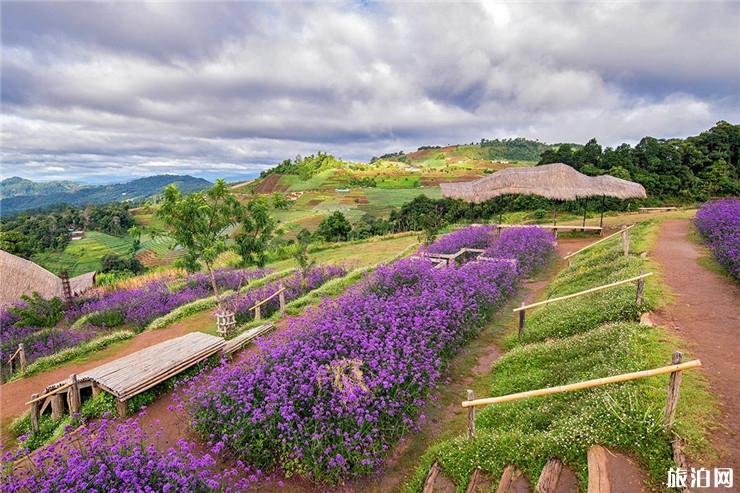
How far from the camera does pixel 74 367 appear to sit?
31.9ft

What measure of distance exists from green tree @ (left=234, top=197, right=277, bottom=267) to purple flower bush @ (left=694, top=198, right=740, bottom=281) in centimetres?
1164

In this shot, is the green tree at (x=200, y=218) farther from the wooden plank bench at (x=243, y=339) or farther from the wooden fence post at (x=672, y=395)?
the wooden fence post at (x=672, y=395)

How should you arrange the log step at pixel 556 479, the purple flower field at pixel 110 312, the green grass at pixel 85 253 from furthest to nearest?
the green grass at pixel 85 253 < the purple flower field at pixel 110 312 < the log step at pixel 556 479

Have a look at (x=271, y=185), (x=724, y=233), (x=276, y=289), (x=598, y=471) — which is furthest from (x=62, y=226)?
(x=724, y=233)

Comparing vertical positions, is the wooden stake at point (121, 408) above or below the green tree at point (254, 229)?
below

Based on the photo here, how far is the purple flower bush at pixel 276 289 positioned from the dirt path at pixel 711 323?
10.1 meters

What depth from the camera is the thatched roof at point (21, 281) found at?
16438mm

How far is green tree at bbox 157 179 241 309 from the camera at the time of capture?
915 cm

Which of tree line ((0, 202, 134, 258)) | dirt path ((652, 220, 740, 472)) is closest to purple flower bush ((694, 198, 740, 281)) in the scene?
dirt path ((652, 220, 740, 472))

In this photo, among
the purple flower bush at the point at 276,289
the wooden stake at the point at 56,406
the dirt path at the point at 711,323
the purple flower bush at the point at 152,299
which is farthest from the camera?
the purple flower bush at the point at 152,299

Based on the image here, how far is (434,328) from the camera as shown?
6785 mm

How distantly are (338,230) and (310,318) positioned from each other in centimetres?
2550

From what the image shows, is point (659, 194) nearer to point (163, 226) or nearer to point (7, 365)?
point (163, 226)

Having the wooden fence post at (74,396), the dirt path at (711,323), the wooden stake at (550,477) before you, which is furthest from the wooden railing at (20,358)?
the dirt path at (711,323)
